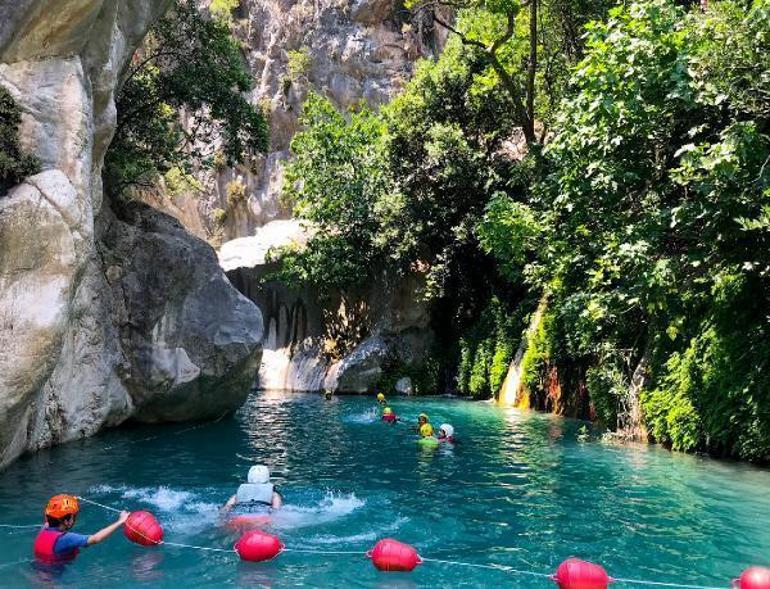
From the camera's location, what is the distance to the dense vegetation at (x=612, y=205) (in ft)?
43.1

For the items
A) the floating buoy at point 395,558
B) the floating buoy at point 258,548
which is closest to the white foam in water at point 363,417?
the floating buoy at point 258,548

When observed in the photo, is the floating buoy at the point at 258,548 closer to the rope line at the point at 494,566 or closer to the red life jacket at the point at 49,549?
the rope line at the point at 494,566

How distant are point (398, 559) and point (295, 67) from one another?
40.0m

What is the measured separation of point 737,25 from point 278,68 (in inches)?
1436

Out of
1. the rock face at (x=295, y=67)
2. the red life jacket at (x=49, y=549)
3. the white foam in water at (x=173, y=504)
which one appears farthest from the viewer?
the rock face at (x=295, y=67)

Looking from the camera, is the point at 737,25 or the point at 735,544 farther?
the point at 737,25

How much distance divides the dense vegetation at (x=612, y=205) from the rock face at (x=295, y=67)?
11.7m

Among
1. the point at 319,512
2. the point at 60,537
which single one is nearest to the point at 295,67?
the point at 319,512

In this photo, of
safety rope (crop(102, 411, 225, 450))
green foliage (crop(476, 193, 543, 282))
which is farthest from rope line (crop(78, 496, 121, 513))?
green foliage (crop(476, 193, 543, 282))

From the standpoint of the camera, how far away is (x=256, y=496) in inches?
395

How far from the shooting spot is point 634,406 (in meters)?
17.1

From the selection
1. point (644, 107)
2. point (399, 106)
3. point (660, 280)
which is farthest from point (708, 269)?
point (399, 106)

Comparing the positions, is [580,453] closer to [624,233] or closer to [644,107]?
[624,233]

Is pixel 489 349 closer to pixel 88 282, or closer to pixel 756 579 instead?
pixel 88 282
